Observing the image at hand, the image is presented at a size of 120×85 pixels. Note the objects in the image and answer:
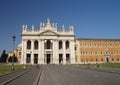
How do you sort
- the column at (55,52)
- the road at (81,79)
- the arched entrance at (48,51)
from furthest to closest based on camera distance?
the arched entrance at (48,51)
the column at (55,52)
the road at (81,79)

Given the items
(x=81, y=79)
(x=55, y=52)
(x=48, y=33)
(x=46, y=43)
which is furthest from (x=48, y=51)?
(x=81, y=79)

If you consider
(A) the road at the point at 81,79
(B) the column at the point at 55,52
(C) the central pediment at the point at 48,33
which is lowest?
(A) the road at the point at 81,79

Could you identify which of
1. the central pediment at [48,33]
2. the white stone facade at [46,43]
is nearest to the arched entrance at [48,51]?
the white stone facade at [46,43]

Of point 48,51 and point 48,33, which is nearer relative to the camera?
point 48,33

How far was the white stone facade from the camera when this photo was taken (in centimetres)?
10500

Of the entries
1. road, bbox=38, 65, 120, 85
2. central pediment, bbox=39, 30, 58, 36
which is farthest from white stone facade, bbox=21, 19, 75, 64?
road, bbox=38, 65, 120, 85

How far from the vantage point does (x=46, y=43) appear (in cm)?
11044

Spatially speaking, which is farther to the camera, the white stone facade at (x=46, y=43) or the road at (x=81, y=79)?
the white stone facade at (x=46, y=43)

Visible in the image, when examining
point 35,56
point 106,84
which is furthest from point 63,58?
point 106,84

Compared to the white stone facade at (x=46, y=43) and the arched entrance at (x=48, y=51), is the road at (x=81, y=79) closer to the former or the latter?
the white stone facade at (x=46, y=43)

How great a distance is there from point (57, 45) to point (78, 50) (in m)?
13.5

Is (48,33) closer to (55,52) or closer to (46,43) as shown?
(46,43)

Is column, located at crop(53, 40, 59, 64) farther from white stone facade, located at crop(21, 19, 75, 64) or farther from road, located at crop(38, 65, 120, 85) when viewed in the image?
road, located at crop(38, 65, 120, 85)

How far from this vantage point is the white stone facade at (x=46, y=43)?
105 metres
